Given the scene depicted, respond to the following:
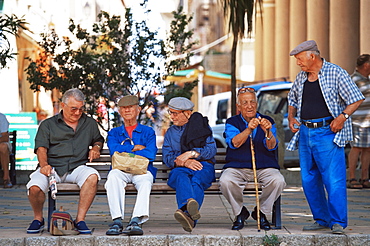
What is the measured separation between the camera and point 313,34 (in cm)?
2136

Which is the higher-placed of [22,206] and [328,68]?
[328,68]

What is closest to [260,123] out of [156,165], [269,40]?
[156,165]

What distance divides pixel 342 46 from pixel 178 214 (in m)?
11.8

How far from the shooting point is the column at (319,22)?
21.2 m

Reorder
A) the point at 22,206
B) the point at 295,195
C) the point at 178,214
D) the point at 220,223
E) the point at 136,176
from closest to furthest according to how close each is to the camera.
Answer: the point at 178,214 < the point at 136,176 < the point at 220,223 < the point at 22,206 < the point at 295,195

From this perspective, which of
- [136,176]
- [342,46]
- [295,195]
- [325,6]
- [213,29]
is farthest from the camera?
[213,29]

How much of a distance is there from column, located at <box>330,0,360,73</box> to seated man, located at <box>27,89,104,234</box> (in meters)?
11.1

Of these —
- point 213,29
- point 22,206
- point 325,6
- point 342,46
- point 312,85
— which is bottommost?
point 22,206

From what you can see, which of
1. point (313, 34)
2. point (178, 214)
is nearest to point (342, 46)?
point (313, 34)

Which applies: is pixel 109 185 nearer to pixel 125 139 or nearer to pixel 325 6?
pixel 125 139

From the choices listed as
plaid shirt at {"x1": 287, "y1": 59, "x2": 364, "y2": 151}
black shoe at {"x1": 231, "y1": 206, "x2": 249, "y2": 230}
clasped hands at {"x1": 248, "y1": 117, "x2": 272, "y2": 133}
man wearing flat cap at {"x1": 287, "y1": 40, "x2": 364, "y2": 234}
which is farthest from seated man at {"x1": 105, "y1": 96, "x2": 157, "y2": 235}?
plaid shirt at {"x1": 287, "y1": 59, "x2": 364, "y2": 151}

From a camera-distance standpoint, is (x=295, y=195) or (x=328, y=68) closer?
(x=328, y=68)

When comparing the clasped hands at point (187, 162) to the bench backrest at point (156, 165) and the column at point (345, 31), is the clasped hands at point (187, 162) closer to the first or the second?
the bench backrest at point (156, 165)

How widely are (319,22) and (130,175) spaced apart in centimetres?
1453
